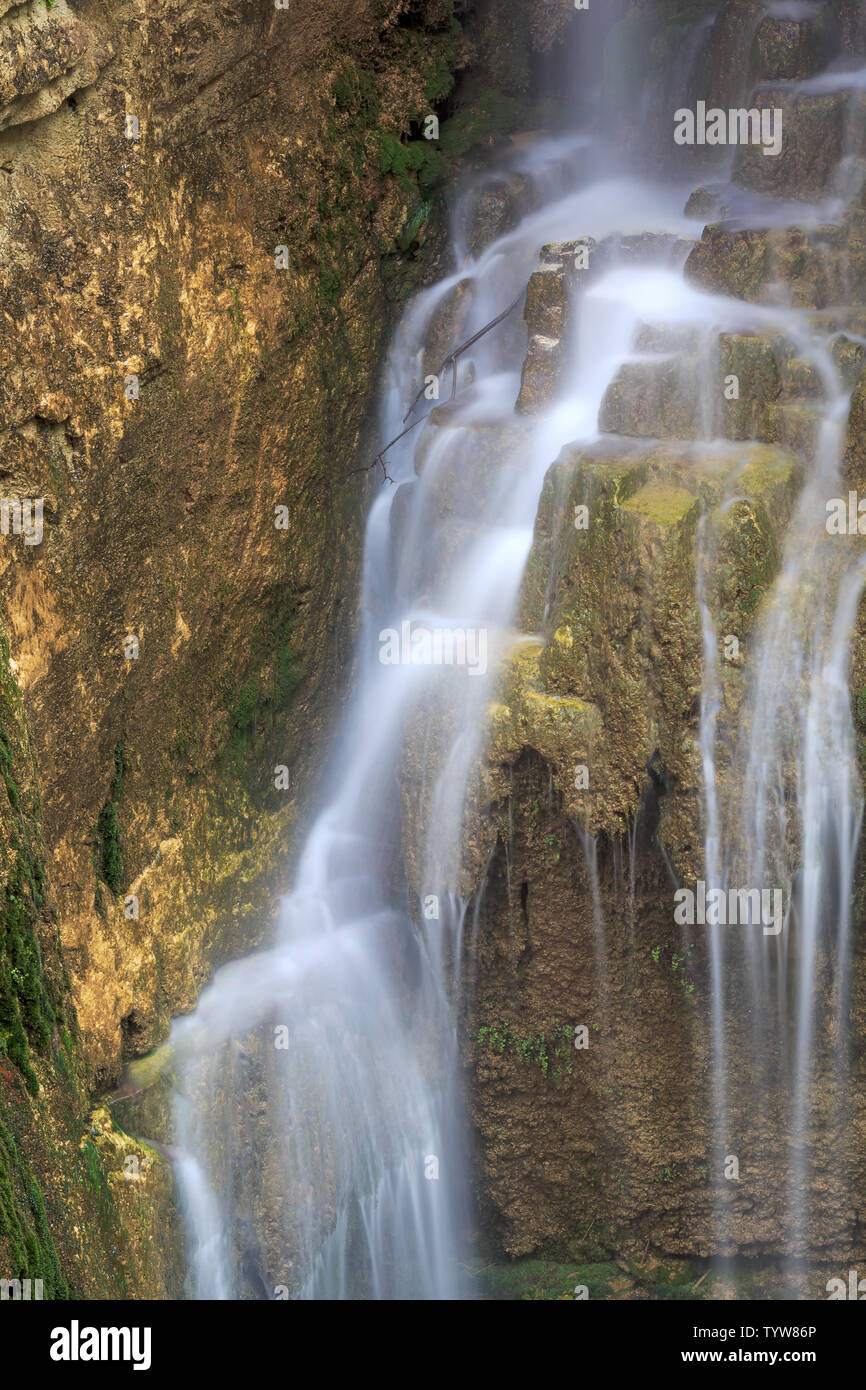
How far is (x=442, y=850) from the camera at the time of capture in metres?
11.9

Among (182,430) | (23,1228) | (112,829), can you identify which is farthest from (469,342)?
(23,1228)

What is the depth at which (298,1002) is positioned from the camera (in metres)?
12.6

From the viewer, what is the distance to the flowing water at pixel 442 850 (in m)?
11.1

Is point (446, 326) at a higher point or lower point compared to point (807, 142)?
lower

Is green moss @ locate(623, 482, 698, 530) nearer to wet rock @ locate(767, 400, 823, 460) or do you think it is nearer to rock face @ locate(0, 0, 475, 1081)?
wet rock @ locate(767, 400, 823, 460)

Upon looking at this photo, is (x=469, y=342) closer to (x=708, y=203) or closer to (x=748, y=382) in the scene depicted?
(x=708, y=203)

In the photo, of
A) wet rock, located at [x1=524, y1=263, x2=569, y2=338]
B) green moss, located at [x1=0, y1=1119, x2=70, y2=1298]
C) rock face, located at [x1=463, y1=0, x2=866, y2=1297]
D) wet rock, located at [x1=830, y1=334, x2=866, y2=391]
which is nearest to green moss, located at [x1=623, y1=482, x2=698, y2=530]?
rock face, located at [x1=463, y1=0, x2=866, y2=1297]

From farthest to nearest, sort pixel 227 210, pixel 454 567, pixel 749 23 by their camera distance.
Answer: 1. pixel 749 23
2. pixel 454 567
3. pixel 227 210

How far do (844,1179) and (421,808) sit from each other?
4.53m

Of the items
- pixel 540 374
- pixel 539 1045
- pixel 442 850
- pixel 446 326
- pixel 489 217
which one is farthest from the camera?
pixel 489 217

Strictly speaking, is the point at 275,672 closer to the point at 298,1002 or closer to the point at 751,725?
the point at 298,1002

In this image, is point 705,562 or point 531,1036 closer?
point 705,562

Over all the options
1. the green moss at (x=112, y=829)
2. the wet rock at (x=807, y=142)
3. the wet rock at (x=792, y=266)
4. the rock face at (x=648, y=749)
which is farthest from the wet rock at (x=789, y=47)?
the green moss at (x=112, y=829)

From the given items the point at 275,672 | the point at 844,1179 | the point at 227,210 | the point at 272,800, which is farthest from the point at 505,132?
the point at 844,1179
